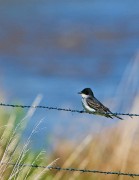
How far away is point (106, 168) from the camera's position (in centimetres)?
950

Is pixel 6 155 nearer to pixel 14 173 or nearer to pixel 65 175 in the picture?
pixel 14 173

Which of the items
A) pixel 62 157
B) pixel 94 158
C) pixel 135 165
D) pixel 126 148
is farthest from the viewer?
pixel 62 157

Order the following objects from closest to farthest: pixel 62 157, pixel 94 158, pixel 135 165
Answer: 1. pixel 94 158
2. pixel 135 165
3. pixel 62 157

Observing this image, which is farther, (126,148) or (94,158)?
(94,158)

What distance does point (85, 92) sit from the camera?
9750 millimetres

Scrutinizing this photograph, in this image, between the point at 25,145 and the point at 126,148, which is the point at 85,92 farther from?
the point at 25,145

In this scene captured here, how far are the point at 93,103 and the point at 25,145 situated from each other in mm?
Result: 3078

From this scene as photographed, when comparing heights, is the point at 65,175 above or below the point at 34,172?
above

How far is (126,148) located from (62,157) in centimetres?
212

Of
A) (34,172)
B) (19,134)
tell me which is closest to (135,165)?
(34,172)

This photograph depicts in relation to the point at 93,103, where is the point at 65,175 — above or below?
below

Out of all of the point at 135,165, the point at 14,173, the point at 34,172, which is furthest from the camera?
the point at 135,165

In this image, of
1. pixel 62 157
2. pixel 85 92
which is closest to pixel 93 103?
pixel 85 92

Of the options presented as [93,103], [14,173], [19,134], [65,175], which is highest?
[93,103]
